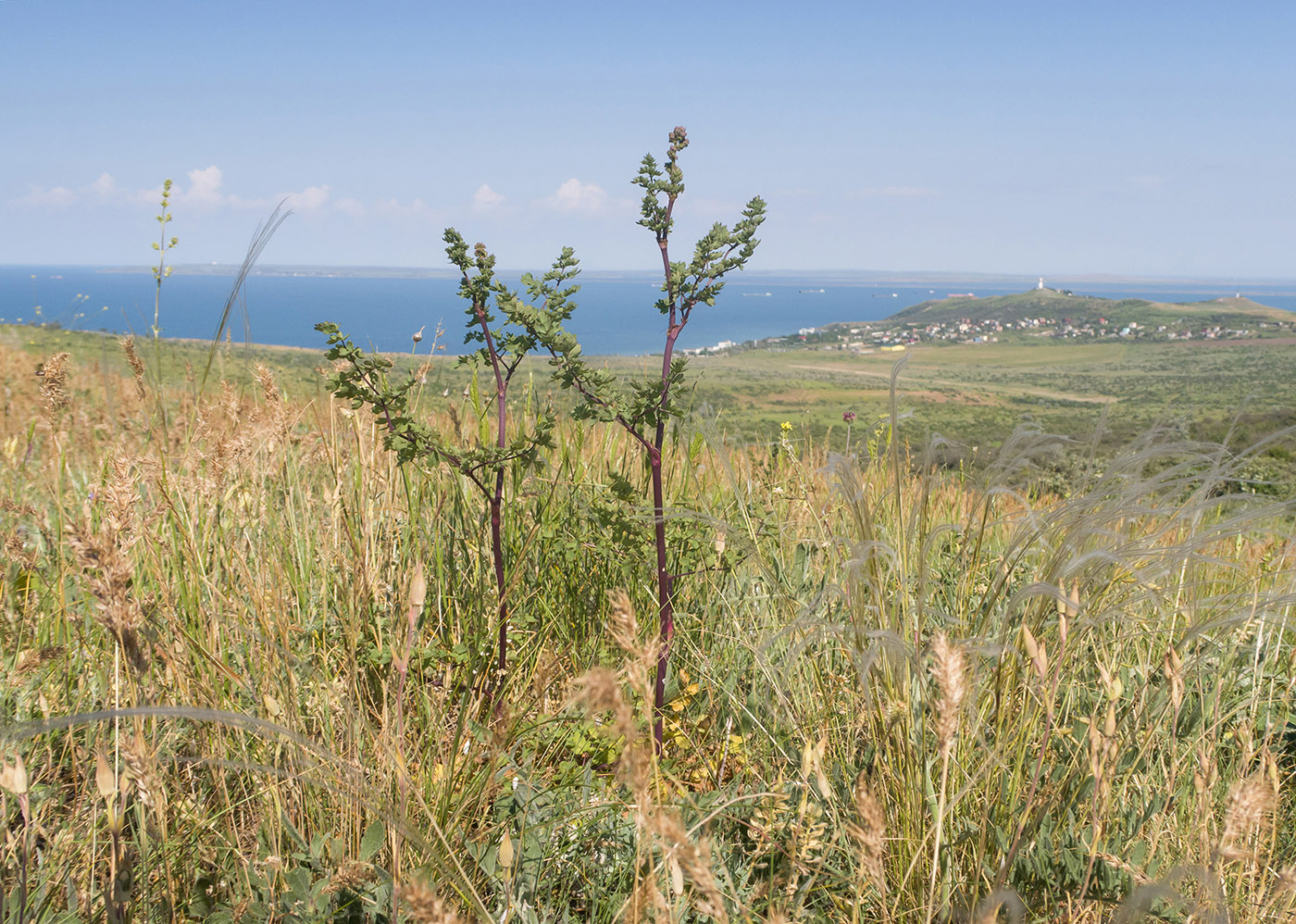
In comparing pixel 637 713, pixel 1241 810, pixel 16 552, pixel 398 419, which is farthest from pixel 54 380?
pixel 1241 810

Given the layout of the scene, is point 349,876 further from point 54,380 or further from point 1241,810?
point 54,380

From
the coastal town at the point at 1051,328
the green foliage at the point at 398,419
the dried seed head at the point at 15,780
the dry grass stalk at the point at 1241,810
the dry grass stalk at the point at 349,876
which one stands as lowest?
the dry grass stalk at the point at 349,876

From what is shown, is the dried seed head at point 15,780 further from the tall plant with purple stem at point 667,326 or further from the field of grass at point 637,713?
the tall plant with purple stem at point 667,326

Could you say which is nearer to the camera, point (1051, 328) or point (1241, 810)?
point (1241, 810)

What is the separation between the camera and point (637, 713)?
4.76 feet

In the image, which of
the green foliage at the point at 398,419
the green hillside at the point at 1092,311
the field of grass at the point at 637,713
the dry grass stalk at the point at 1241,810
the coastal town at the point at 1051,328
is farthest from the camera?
the green hillside at the point at 1092,311

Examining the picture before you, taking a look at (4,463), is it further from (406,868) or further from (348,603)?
(406,868)

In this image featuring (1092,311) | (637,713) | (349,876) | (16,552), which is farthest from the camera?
(1092,311)

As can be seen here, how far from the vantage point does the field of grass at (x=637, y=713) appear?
1.06m

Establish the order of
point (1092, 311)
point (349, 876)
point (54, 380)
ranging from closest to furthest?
point (349, 876) < point (54, 380) < point (1092, 311)

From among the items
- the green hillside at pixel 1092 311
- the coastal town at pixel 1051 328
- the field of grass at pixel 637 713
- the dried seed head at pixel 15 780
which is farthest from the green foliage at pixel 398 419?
the green hillside at pixel 1092 311

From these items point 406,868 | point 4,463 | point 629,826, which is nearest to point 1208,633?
point 629,826

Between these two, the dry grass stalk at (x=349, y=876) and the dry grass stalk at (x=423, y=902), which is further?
the dry grass stalk at (x=349, y=876)

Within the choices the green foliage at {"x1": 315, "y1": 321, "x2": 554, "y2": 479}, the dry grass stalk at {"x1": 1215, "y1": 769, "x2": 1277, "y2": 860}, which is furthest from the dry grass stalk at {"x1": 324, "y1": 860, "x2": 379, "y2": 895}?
the dry grass stalk at {"x1": 1215, "y1": 769, "x2": 1277, "y2": 860}
